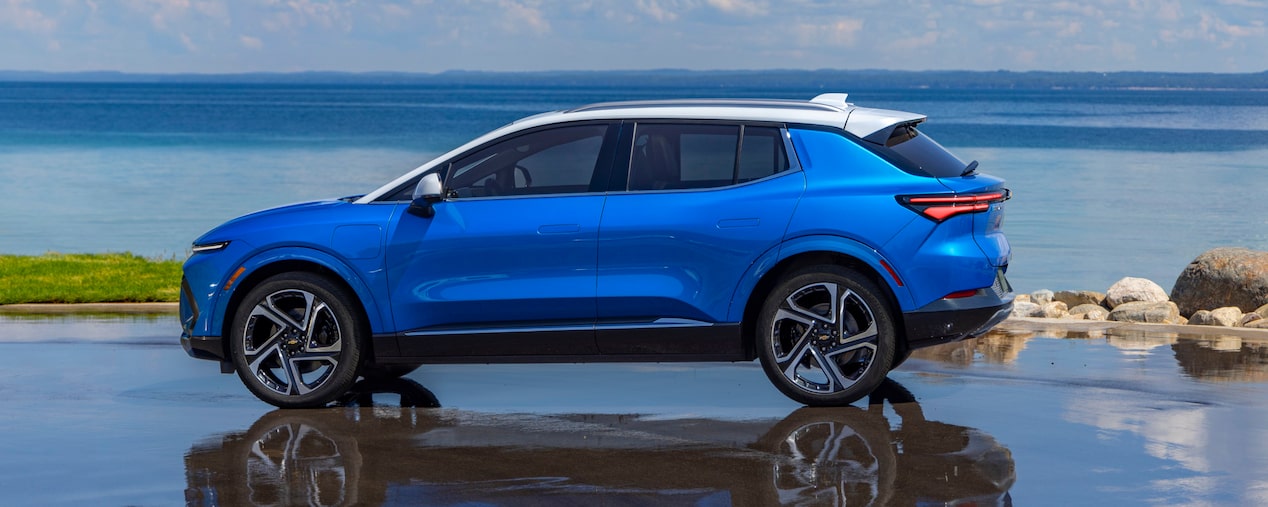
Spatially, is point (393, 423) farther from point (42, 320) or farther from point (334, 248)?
point (42, 320)

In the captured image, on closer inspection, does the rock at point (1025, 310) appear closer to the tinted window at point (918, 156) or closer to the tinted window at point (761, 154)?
the tinted window at point (918, 156)

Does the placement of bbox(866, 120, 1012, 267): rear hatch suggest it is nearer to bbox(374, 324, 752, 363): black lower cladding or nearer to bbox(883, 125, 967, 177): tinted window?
bbox(883, 125, 967, 177): tinted window

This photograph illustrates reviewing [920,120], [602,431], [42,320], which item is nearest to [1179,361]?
[920,120]

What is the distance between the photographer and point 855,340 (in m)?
8.14

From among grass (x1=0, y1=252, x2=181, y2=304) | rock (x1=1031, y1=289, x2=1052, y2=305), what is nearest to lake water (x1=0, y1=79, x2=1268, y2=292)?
rock (x1=1031, y1=289, x2=1052, y2=305)

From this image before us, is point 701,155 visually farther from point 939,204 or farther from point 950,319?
point 950,319

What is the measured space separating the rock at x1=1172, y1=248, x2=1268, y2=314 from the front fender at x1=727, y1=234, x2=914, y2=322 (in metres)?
7.46

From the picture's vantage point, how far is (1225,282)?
562 inches

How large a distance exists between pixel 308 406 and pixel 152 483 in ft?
6.43

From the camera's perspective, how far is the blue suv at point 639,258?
8.06 metres

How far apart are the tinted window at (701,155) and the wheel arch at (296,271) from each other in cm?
Result: 163

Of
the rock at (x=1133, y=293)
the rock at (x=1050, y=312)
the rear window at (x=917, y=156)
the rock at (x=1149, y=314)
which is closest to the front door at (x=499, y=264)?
the rear window at (x=917, y=156)

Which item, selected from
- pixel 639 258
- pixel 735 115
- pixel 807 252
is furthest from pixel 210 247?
pixel 807 252

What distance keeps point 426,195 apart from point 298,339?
120 centimetres
